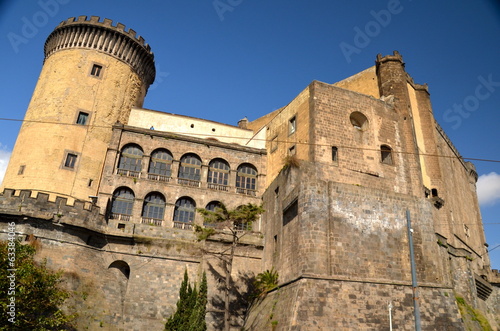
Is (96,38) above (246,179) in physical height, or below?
above

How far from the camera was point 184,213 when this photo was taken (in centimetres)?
2856

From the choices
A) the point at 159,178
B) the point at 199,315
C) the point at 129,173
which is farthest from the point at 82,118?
the point at 199,315

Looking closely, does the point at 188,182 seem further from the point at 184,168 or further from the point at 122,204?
the point at 122,204

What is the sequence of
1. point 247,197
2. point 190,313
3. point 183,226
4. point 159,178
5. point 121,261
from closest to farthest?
point 190,313
point 121,261
point 183,226
point 159,178
point 247,197

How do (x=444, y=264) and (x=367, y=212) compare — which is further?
(x=444, y=264)

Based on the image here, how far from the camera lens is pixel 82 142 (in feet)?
92.8

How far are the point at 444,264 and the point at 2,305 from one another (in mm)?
23714

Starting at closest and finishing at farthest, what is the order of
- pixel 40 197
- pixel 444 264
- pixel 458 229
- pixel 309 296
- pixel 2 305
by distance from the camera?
pixel 2 305 < pixel 309 296 < pixel 40 197 < pixel 444 264 < pixel 458 229

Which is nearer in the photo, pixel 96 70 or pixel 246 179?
pixel 96 70

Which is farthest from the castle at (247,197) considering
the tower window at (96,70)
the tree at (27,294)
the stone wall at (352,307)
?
the tree at (27,294)

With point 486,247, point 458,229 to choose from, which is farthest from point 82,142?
point 486,247

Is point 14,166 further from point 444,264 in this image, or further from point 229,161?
point 444,264

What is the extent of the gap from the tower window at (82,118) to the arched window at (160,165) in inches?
208

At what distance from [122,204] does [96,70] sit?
35.8 feet
